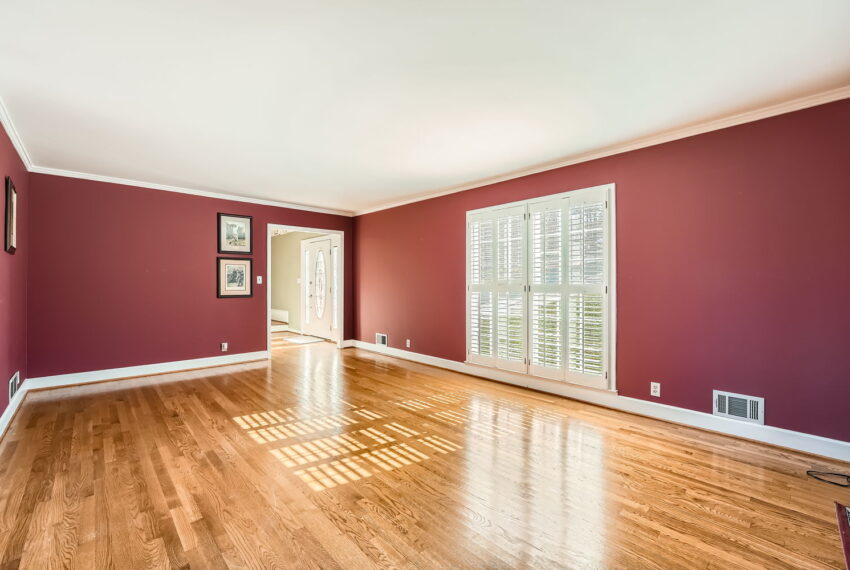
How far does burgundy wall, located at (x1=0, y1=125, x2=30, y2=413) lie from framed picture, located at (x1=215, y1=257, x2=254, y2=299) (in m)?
2.03

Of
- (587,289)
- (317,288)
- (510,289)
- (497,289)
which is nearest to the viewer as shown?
(587,289)

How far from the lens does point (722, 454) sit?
2.79 meters

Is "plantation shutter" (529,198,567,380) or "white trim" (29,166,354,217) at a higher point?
"white trim" (29,166,354,217)

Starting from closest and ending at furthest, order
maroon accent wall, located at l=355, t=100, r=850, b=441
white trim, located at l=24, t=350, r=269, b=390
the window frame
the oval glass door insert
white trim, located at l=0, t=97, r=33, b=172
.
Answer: maroon accent wall, located at l=355, t=100, r=850, b=441, white trim, located at l=0, t=97, r=33, b=172, the window frame, white trim, located at l=24, t=350, r=269, b=390, the oval glass door insert

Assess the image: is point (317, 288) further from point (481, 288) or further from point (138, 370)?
point (481, 288)

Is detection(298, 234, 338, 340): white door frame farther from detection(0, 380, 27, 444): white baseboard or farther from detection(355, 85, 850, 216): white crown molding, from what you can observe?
detection(0, 380, 27, 444): white baseboard

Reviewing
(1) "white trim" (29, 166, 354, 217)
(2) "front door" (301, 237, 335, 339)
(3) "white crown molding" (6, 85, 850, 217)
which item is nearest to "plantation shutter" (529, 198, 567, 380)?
(3) "white crown molding" (6, 85, 850, 217)

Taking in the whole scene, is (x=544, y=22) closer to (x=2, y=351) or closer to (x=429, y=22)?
(x=429, y=22)

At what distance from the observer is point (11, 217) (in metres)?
3.39

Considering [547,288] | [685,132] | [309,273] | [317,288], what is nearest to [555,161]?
[685,132]

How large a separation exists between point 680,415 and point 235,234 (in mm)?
6079

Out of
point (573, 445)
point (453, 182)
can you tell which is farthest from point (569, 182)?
point (573, 445)

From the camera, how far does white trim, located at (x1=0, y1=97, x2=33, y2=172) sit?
295cm

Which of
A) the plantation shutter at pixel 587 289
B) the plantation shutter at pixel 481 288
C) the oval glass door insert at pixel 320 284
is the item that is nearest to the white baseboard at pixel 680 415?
the plantation shutter at pixel 587 289
